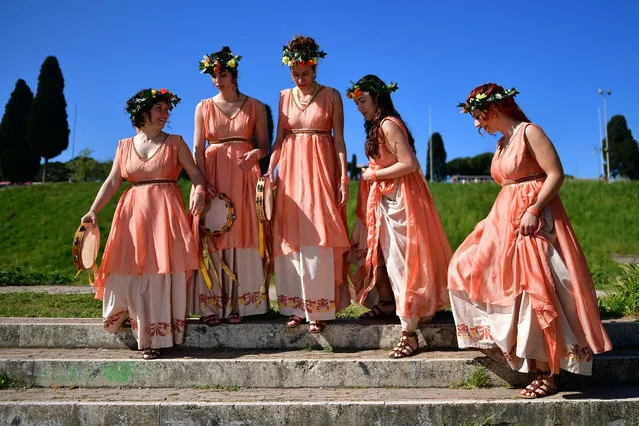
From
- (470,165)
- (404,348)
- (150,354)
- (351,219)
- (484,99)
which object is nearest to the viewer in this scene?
(484,99)

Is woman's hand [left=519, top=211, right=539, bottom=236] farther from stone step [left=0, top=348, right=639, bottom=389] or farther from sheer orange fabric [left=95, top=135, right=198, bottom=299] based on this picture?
sheer orange fabric [left=95, top=135, right=198, bottom=299]

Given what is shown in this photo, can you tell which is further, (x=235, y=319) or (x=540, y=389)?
(x=235, y=319)

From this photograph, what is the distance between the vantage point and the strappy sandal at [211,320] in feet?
16.5

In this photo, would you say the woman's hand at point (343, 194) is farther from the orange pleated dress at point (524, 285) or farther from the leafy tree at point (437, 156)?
the leafy tree at point (437, 156)

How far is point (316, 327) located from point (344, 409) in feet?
3.36

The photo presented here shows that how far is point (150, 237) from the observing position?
494 cm

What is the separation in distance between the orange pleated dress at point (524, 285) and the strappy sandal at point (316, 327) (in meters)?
1.19

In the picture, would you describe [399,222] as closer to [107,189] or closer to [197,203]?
[197,203]

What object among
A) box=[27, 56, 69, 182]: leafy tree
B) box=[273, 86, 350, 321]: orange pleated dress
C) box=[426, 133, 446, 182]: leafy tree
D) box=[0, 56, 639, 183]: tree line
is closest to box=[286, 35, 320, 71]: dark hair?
box=[273, 86, 350, 321]: orange pleated dress

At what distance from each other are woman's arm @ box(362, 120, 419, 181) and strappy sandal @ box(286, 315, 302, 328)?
143 cm

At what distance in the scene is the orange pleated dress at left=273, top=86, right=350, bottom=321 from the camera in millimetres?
4887

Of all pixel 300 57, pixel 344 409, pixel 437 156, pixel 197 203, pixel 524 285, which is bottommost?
pixel 344 409

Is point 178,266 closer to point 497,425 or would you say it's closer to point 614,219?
point 497,425

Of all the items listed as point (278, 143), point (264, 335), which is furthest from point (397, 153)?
point (264, 335)
